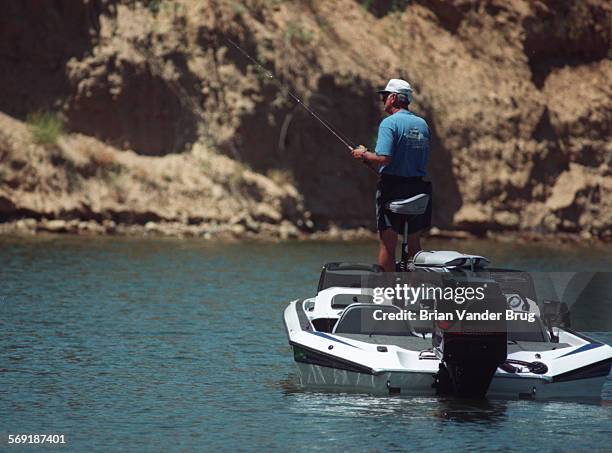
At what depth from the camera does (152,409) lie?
41.8ft

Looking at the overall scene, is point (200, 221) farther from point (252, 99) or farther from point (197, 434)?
point (197, 434)

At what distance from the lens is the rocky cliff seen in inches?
1324

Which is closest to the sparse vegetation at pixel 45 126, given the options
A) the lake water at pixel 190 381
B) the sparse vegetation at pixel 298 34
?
the sparse vegetation at pixel 298 34

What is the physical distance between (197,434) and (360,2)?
28.8 metres

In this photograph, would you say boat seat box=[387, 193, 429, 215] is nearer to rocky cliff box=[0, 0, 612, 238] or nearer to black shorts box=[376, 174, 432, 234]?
black shorts box=[376, 174, 432, 234]

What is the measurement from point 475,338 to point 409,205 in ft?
7.63

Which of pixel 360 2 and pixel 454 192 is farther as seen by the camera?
pixel 360 2

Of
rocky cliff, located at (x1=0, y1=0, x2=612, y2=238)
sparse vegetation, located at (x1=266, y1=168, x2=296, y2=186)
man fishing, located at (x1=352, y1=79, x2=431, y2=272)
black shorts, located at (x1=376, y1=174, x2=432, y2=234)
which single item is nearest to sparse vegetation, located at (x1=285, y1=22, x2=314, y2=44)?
rocky cliff, located at (x1=0, y1=0, x2=612, y2=238)

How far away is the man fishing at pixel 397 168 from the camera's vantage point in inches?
562

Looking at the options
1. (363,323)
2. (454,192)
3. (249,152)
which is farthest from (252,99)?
(363,323)

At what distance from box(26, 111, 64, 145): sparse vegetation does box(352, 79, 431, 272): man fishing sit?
19.6m

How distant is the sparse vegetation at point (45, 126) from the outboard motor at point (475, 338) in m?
21.9

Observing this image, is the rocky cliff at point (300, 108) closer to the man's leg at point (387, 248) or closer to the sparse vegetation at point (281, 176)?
the sparse vegetation at point (281, 176)

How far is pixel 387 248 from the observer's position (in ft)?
47.2
